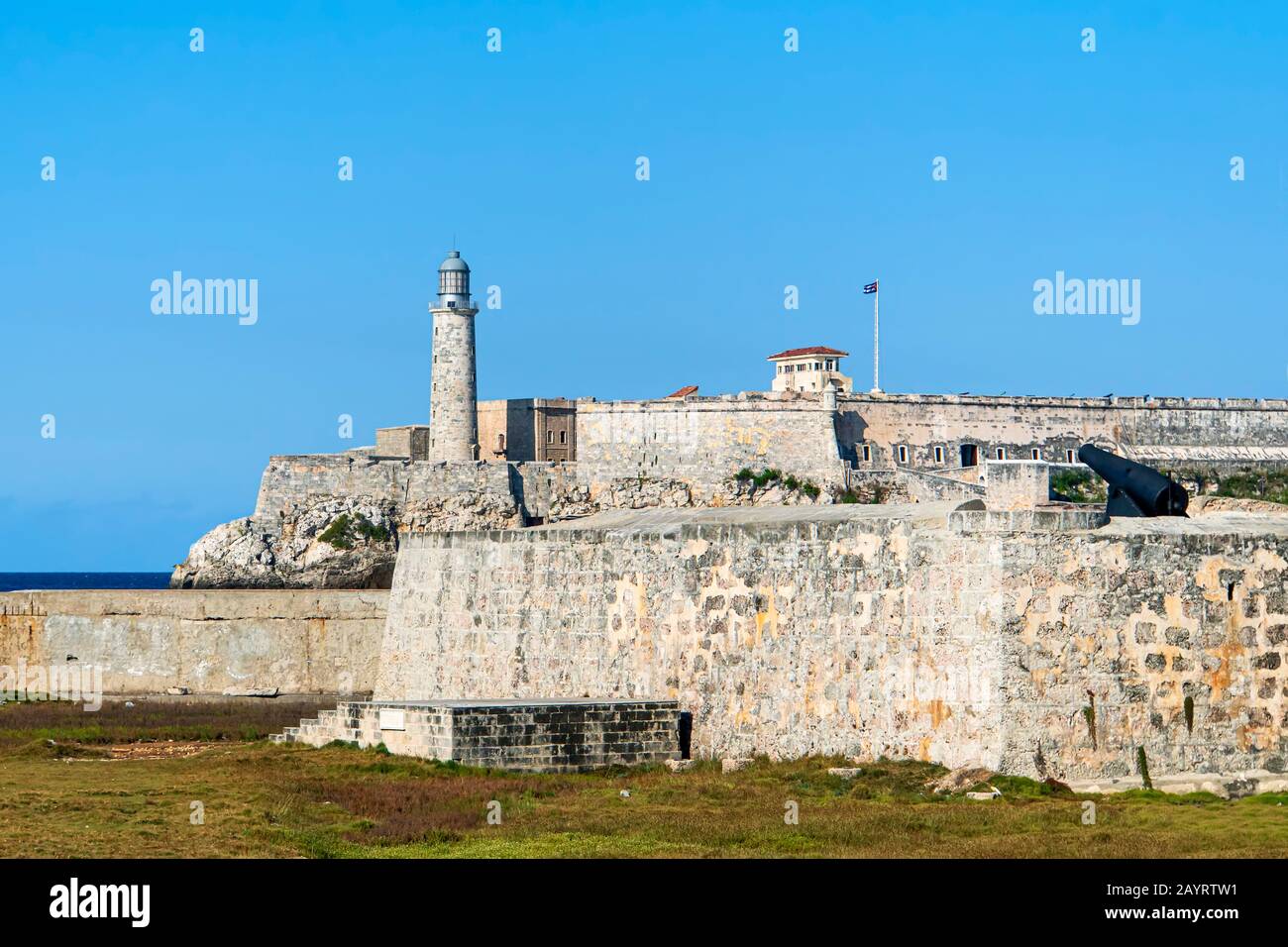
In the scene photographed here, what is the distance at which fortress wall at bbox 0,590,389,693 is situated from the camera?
131 ft

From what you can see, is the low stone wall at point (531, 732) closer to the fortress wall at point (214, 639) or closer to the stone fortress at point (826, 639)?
the stone fortress at point (826, 639)

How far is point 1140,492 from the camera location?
74.9 ft

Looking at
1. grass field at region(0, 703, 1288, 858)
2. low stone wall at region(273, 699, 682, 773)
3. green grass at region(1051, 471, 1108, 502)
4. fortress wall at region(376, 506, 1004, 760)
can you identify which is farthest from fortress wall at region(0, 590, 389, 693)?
green grass at region(1051, 471, 1108, 502)

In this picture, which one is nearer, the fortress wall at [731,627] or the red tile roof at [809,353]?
the fortress wall at [731,627]

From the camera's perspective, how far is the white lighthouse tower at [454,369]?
67250mm

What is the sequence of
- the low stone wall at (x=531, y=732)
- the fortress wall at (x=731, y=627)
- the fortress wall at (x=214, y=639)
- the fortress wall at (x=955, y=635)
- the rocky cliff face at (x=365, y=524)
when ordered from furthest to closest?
the rocky cliff face at (x=365, y=524), the fortress wall at (x=214, y=639), the low stone wall at (x=531, y=732), the fortress wall at (x=731, y=627), the fortress wall at (x=955, y=635)

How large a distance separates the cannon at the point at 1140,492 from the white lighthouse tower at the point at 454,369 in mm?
45218

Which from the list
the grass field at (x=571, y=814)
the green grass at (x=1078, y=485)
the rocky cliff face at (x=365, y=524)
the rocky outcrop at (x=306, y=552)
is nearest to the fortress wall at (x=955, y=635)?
the grass field at (x=571, y=814)

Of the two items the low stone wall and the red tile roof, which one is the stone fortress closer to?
the low stone wall

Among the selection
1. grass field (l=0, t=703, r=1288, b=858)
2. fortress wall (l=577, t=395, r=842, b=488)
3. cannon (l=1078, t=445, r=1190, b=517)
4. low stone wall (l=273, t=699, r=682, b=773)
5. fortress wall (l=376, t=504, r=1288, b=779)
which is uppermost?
fortress wall (l=577, t=395, r=842, b=488)

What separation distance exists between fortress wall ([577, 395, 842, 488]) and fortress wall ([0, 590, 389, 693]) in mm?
25711

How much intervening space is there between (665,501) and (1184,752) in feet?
143

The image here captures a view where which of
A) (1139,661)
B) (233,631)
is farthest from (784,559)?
(233,631)

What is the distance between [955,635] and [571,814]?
441 centimetres
